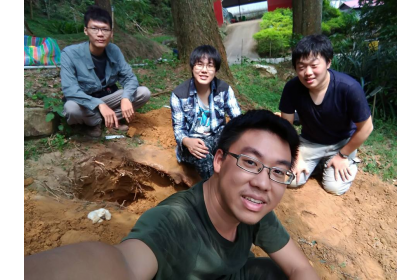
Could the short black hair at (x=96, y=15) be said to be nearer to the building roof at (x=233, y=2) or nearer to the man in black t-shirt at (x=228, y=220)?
the man in black t-shirt at (x=228, y=220)

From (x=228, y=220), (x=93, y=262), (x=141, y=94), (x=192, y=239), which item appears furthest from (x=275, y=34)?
(x=93, y=262)

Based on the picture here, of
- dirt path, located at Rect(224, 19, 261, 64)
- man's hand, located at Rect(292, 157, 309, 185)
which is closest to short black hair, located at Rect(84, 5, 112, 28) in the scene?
man's hand, located at Rect(292, 157, 309, 185)

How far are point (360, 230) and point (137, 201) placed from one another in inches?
103

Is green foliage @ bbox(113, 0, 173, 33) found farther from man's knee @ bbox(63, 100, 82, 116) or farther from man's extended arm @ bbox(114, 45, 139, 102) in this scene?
man's knee @ bbox(63, 100, 82, 116)

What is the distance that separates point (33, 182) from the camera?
2477mm

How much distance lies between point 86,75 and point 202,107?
1.38m

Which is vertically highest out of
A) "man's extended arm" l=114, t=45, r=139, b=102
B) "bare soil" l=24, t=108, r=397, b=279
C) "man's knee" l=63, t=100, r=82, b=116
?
"man's extended arm" l=114, t=45, r=139, b=102

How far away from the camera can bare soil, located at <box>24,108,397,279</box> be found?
2.13 metres

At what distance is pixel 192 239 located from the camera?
1.12 meters

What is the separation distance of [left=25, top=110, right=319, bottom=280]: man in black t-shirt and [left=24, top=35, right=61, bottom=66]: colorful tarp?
176 inches

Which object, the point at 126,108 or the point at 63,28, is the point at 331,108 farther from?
the point at 63,28

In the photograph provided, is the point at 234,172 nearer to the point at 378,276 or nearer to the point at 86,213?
the point at 86,213

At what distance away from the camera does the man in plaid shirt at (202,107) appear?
8.58 ft

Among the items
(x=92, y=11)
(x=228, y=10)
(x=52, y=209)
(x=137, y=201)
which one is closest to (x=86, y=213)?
(x=52, y=209)
